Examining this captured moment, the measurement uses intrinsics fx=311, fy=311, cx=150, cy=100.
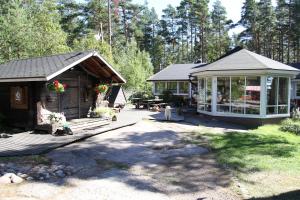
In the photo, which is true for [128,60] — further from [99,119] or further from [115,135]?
[115,135]

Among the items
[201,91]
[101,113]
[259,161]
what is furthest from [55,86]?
[201,91]

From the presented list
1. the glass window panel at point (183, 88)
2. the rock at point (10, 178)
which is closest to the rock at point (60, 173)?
the rock at point (10, 178)

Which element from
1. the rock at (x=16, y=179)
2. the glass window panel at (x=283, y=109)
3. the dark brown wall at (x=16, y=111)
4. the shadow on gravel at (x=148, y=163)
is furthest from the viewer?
the glass window panel at (x=283, y=109)

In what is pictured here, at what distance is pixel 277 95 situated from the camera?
17000 mm

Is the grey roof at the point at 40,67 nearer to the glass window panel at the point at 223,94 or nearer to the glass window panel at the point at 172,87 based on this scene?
the glass window panel at the point at 223,94

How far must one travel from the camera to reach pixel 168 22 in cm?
5431

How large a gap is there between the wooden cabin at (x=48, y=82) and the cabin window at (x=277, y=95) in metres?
8.18

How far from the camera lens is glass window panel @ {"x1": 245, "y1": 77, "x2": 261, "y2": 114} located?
1642 cm

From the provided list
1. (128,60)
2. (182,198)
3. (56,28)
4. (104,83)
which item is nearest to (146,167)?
(182,198)

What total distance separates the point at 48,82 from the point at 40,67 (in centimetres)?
99

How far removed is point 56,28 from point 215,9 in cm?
3486

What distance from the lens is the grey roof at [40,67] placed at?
11945 millimetres

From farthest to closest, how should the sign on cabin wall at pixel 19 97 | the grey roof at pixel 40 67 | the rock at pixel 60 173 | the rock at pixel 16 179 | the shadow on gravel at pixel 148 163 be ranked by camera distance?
the sign on cabin wall at pixel 19 97 → the grey roof at pixel 40 67 → the rock at pixel 60 173 → the shadow on gravel at pixel 148 163 → the rock at pixel 16 179

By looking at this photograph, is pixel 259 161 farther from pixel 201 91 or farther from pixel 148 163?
pixel 201 91
